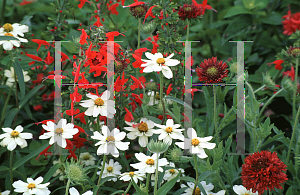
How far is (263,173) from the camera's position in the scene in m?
0.59

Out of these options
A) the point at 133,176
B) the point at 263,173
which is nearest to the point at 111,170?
the point at 133,176

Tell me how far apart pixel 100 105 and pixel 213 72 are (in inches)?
9.7

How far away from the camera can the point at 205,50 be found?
1598mm

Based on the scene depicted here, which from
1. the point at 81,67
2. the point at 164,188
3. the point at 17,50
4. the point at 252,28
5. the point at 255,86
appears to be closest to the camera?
the point at 164,188

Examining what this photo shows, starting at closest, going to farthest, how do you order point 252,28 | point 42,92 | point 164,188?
point 164,188
point 42,92
point 252,28

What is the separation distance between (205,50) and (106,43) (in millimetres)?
965

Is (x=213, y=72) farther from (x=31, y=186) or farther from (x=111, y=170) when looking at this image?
(x=31, y=186)

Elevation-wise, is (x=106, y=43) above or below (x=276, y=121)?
above

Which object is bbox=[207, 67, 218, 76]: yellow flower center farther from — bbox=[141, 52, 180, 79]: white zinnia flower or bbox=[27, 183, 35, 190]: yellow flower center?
bbox=[27, 183, 35, 190]: yellow flower center

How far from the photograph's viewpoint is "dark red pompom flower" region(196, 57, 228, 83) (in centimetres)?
69

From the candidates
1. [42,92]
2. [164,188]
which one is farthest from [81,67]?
[42,92]

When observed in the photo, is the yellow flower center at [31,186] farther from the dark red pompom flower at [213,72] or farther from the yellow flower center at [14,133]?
the dark red pompom flower at [213,72]

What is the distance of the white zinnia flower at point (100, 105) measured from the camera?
0.65m

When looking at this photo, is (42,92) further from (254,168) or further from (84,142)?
(254,168)
